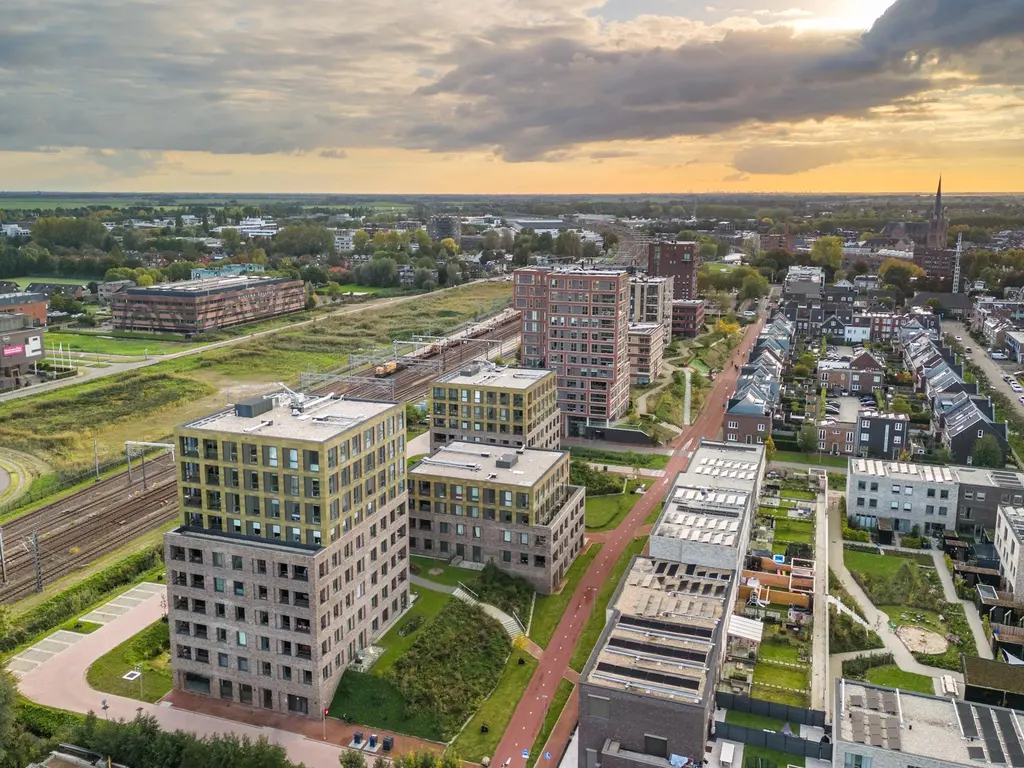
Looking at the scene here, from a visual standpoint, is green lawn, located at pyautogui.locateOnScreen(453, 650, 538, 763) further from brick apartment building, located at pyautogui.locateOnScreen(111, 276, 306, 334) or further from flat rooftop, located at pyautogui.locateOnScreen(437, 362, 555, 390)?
brick apartment building, located at pyautogui.locateOnScreen(111, 276, 306, 334)

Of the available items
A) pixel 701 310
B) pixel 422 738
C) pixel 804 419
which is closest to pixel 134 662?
pixel 422 738

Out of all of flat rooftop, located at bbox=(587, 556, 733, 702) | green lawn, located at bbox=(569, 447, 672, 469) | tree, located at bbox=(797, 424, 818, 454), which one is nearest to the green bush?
flat rooftop, located at bbox=(587, 556, 733, 702)

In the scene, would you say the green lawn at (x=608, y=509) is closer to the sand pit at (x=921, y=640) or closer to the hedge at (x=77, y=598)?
the sand pit at (x=921, y=640)

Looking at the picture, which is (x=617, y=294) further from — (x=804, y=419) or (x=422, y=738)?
(x=422, y=738)

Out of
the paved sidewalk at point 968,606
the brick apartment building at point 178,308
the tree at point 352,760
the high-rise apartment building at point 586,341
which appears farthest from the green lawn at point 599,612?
the brick apartment building at point 178,308

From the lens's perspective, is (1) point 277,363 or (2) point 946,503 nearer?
(2) point 946,503

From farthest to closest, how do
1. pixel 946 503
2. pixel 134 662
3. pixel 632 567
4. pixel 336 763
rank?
1. pixel 946 503
2. pixel 632 567
3. pixel 134 662
4. pixel 336 763
